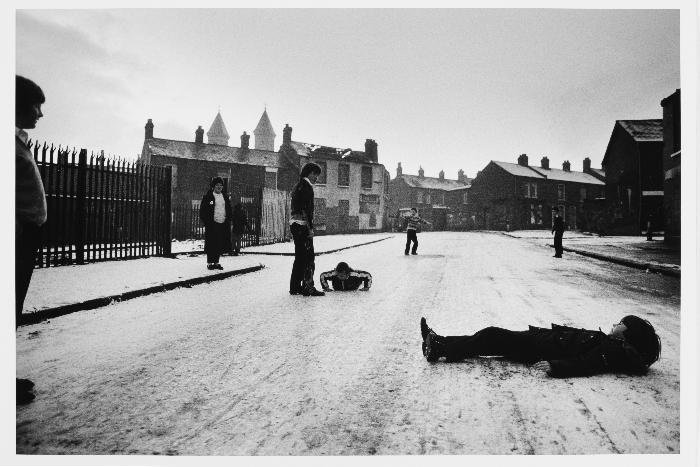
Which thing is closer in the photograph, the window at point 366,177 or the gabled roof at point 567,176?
the window at point 366,177

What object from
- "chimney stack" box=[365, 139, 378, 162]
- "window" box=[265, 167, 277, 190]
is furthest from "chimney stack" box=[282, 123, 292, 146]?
"chimney stack" box=[365, 139, 378, 162]

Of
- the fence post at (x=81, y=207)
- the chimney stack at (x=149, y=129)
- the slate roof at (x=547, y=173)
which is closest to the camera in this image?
the fence post at (x=81, y=207)

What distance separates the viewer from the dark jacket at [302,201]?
5515 mm

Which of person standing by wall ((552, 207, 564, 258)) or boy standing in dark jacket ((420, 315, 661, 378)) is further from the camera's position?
person standing by wall ((552, 207, 564, 258))

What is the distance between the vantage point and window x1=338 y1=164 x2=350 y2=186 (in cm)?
3750

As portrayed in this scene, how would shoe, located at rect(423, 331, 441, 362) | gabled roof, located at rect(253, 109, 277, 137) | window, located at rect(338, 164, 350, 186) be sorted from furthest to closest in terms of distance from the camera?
1. gabled roof, located at rect(253, 109, 277, 137)
2. window, located at rect(338, 164, 350, 186)
3. shoe, located at rect(423, 331, 441, 362)

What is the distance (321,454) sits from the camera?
1.83 m

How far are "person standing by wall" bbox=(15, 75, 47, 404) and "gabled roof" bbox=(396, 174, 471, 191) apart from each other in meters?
60.6

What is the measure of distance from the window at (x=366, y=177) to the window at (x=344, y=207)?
2528 millimetres

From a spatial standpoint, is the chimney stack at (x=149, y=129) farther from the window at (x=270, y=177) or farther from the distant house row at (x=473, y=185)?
the window at (x=270, y=177)

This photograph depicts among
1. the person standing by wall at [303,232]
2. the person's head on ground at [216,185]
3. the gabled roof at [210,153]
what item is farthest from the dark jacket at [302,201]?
the gabled roof at [210,153]

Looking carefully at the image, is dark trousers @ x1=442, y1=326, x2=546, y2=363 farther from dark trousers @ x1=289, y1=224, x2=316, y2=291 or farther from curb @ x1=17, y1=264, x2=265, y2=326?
curb @ x1=17, y1=264, x2=265, y2=326
